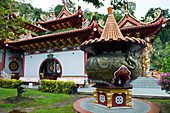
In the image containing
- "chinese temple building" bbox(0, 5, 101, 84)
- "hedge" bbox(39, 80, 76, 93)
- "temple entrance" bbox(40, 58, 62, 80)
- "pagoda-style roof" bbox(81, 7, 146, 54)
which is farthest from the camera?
"temple entrance" bbox(40, 58, 62, 80)

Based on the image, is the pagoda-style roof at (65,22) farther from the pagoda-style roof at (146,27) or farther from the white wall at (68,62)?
the pagoda-style roof at (146,27)

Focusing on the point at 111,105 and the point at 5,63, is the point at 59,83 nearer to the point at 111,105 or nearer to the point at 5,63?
the point at 111,105

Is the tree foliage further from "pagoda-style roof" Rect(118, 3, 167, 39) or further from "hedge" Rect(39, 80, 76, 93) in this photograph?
"pagoda-style roof" Rect(118, 3, 167, 39)

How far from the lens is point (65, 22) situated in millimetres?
14141

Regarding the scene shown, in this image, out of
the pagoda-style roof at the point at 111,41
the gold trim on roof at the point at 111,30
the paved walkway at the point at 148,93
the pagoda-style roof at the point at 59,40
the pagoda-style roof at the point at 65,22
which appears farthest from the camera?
the pagoda-style roof at the point at 65,22

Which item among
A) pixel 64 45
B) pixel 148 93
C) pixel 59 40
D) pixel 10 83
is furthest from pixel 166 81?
pixel 10 83

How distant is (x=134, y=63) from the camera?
4438 mm

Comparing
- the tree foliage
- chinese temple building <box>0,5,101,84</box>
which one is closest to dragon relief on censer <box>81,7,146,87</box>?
the tree foliage

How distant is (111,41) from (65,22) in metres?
10.9

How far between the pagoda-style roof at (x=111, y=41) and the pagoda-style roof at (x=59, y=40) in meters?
5.08

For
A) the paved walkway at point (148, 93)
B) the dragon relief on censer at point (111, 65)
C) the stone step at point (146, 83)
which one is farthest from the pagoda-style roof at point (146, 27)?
the dragon relief on censer at point (111, 65)

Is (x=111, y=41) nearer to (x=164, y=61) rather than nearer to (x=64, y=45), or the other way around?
(x=164, y=61)

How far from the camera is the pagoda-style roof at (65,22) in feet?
44.0

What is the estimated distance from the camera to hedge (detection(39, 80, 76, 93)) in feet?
27.8
